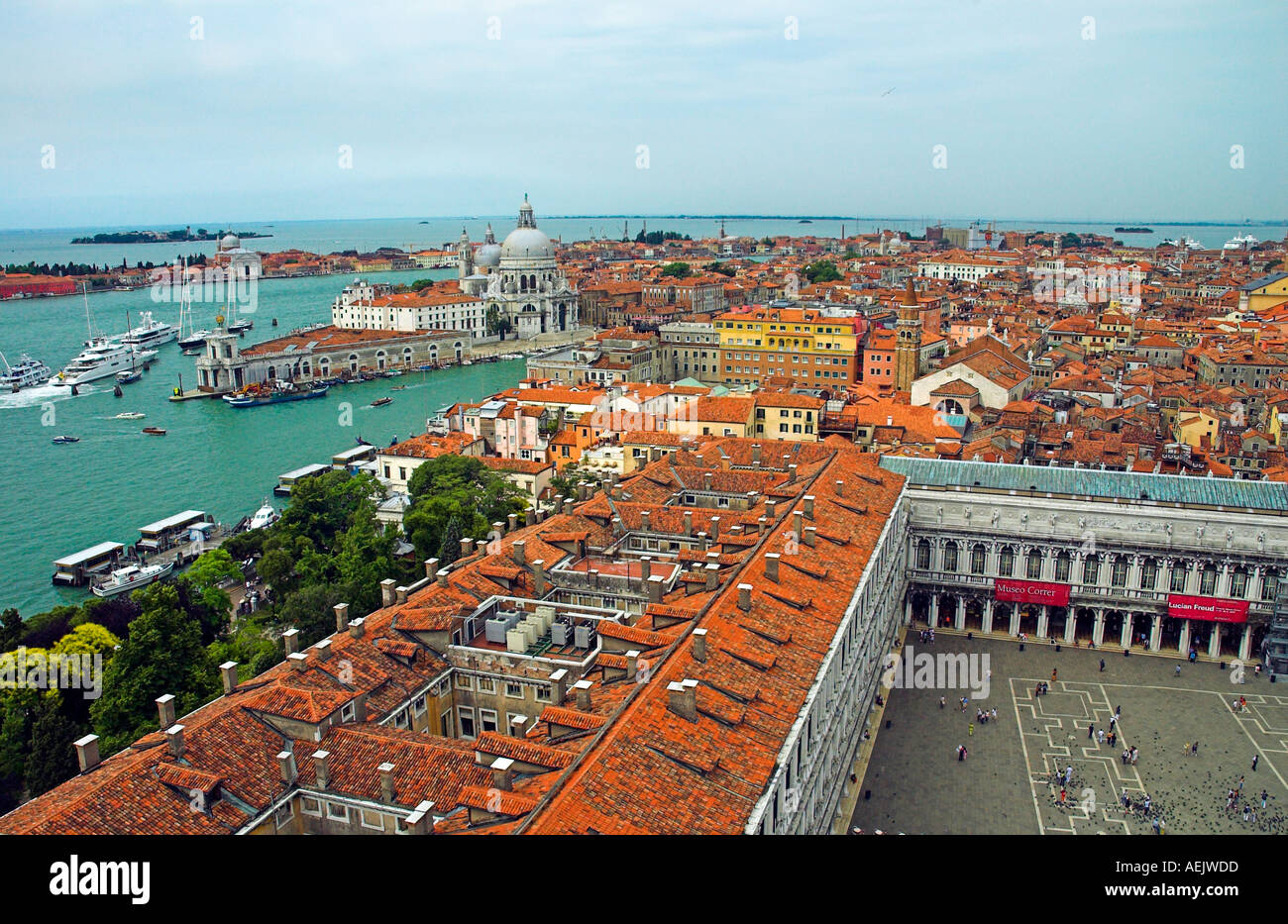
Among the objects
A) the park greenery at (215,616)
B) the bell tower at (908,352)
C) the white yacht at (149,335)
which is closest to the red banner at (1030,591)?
the park greenery at (215,616)

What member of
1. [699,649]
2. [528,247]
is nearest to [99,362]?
[528,247]

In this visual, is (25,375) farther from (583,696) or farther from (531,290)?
(583,696)

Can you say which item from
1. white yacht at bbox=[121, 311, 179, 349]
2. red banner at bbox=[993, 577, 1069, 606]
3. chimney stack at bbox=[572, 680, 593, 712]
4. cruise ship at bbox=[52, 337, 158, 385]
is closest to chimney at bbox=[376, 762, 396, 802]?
chimney stack at bbox=[572, 680, 593, 712]

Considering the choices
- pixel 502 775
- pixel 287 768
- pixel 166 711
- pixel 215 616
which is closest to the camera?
pixel 502 775

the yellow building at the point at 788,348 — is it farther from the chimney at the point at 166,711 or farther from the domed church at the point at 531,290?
the chimney at the point at 166,711

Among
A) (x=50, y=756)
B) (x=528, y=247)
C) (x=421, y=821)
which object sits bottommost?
(x=50, y=756)

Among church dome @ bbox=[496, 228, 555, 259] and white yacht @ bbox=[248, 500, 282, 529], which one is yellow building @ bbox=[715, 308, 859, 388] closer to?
white yacht @ bbox=[248, 500, 282, 529]
